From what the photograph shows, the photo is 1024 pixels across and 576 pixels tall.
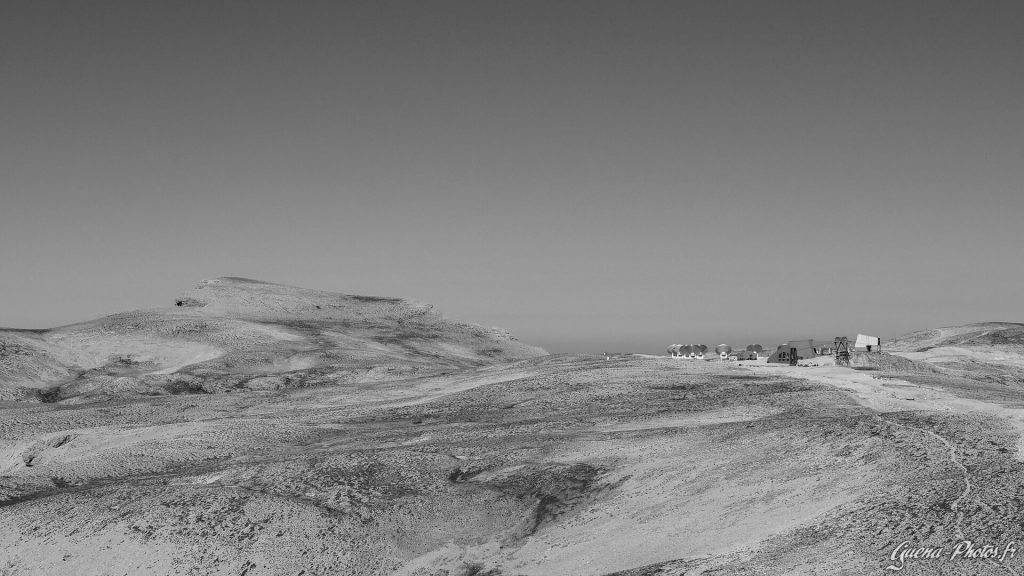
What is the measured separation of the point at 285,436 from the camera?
81.5 feet

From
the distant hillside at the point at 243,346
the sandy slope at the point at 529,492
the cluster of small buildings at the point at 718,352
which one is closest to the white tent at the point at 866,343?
the cluster of small buildings at the point at 718,352

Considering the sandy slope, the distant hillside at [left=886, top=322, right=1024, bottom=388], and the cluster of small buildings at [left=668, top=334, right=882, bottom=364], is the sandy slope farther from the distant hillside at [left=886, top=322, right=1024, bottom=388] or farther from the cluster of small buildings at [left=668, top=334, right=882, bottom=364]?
the cluster of small buildings at [left=668, top=334, right=882, bottom=364]

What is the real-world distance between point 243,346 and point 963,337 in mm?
53363

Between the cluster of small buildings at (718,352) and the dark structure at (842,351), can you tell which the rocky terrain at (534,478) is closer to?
the dark structure at (842,351)

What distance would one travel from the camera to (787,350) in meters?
45.2

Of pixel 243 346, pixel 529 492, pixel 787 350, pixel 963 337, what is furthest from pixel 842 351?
pixel 243 346

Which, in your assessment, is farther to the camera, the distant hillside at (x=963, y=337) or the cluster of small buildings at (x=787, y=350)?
the distant hillside at (x=963, y=337)

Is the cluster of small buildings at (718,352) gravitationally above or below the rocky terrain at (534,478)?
above

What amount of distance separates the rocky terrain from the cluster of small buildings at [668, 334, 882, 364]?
1032 cm

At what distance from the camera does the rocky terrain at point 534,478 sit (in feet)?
43.4

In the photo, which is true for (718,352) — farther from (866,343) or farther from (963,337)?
(963,337)

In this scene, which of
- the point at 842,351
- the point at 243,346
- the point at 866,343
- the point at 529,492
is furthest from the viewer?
the point at 243,346

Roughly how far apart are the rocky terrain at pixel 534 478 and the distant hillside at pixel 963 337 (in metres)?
28.7

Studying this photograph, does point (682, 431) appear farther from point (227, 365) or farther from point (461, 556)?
point (227, 365)
